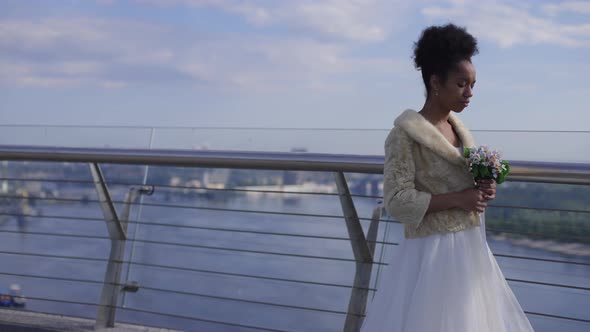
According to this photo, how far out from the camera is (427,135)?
2389 millimetres

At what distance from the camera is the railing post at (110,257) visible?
4238 millimetres

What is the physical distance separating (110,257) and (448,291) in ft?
7.83

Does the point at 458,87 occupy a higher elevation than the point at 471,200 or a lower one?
higher

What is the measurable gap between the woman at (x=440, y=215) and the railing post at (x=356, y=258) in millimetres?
1090

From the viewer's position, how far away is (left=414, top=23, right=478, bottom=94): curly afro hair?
7.89 feet

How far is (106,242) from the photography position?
4641 mm

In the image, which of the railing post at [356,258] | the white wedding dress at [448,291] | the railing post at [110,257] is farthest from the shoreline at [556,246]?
the railing post at [110,257]

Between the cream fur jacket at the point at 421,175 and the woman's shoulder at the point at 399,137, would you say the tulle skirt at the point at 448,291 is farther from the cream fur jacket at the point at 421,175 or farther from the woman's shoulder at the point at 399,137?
the woman's shoulder at the point at 399,137

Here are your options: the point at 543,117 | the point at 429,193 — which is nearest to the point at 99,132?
the point at 429,193

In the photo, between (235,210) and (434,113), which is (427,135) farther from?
(235,210)

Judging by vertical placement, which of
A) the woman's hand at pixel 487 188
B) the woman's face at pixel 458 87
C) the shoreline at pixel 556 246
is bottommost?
the shoreline at pixel 556 246

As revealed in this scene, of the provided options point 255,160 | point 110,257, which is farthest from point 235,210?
point 110,257

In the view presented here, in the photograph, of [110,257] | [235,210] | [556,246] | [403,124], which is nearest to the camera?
[403,124]

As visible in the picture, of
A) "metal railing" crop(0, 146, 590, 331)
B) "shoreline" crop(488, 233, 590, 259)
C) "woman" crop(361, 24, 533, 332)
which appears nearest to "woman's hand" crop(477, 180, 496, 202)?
"woman" crop(361, 24, 533, 332)
